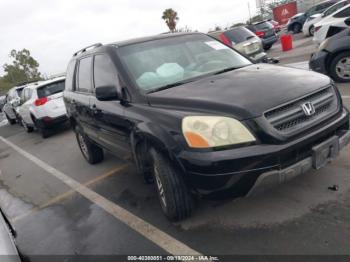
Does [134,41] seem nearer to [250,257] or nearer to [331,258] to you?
[250,257]

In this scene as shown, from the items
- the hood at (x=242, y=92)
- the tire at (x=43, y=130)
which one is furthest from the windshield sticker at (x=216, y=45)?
the tire at (x=43, y=130)

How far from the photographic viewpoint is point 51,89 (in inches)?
376

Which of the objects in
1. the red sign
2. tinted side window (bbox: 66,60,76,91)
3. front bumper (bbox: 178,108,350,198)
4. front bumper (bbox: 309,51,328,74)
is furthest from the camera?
the red sign

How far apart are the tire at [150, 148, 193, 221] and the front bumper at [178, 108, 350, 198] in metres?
0.22

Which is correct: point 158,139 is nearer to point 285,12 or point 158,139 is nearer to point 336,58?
point 336,58

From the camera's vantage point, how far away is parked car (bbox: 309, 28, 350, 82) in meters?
6.75

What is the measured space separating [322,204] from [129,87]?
7.24 ft

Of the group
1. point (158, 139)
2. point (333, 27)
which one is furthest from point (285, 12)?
point (158, 139)

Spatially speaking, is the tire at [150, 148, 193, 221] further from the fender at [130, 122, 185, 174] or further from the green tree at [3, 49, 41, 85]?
the green tree at [3, 49, 41, 85]

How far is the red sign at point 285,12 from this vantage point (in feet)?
133

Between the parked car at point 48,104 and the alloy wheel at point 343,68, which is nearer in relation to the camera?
the alloy wheel at point 343,68

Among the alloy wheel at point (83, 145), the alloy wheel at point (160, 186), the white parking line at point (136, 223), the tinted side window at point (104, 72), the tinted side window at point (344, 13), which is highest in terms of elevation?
the tinted side window at point (104, 72)

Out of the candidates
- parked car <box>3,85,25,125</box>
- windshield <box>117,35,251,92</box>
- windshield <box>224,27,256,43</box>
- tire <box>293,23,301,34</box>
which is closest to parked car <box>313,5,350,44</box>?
windshield <box>224,27,256,43</box>

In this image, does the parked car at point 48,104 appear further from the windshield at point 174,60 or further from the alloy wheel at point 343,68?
the alloy wheel at point 343,68
